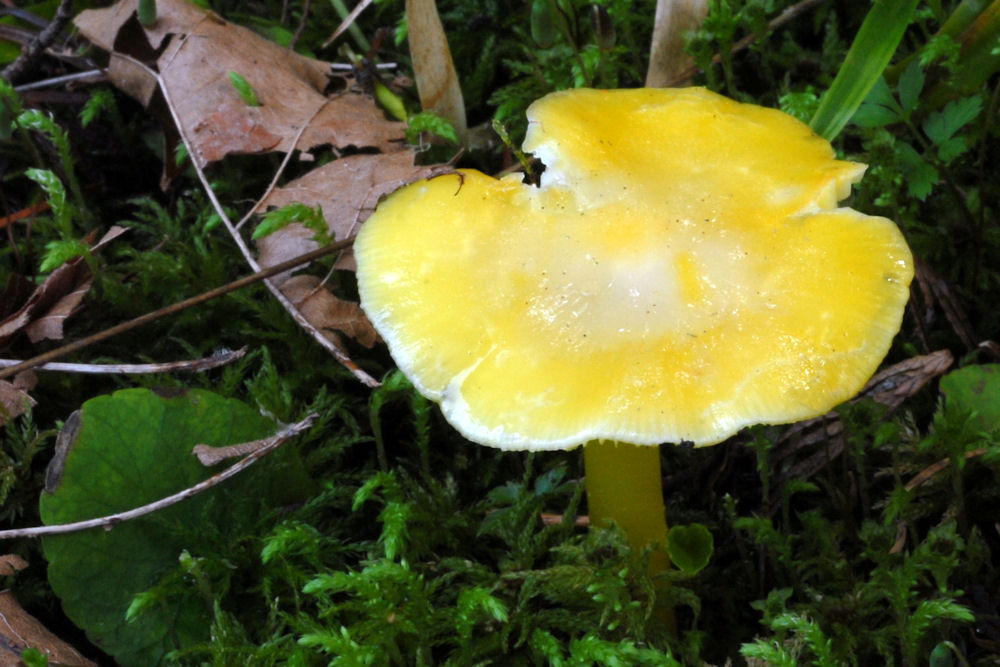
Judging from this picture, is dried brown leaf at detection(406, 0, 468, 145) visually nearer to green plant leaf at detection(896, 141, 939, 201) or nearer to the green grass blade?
the green grass blade

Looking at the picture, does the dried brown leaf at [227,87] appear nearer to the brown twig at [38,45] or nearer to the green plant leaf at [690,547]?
the brown twig at [38,45]

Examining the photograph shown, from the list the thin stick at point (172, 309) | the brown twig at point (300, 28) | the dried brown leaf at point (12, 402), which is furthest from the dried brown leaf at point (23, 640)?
the brown twig at point (300, 28)

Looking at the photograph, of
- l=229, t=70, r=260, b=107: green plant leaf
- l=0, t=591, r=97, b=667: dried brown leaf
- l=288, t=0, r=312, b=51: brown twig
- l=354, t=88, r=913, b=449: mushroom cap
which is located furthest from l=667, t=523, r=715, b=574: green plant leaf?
l=288, t=0, r=312, b=51: brown twig

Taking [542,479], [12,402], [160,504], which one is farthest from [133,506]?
[542,479]

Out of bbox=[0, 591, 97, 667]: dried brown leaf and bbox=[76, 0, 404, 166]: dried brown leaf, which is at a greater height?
bbox=[76, 0, 404, 166]: dried brown leaf

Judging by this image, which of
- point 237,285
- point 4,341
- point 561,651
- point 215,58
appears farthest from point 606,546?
point 215,58

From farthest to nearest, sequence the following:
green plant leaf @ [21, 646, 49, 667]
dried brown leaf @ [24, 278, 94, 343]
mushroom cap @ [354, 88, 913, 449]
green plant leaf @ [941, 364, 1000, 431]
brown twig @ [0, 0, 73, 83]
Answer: brown twig @ [0, 0, 73, 83] < dried brown leaf @ [24, 278, 94, 343] < green plant leaf @ [941, 364, 1000, 431] < green plant leaf @ [21, 646, 49, 667] < mushroom cap @ [354, 88, 913, 449]

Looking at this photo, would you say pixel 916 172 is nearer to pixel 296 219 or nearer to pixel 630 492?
pixel 630 492
